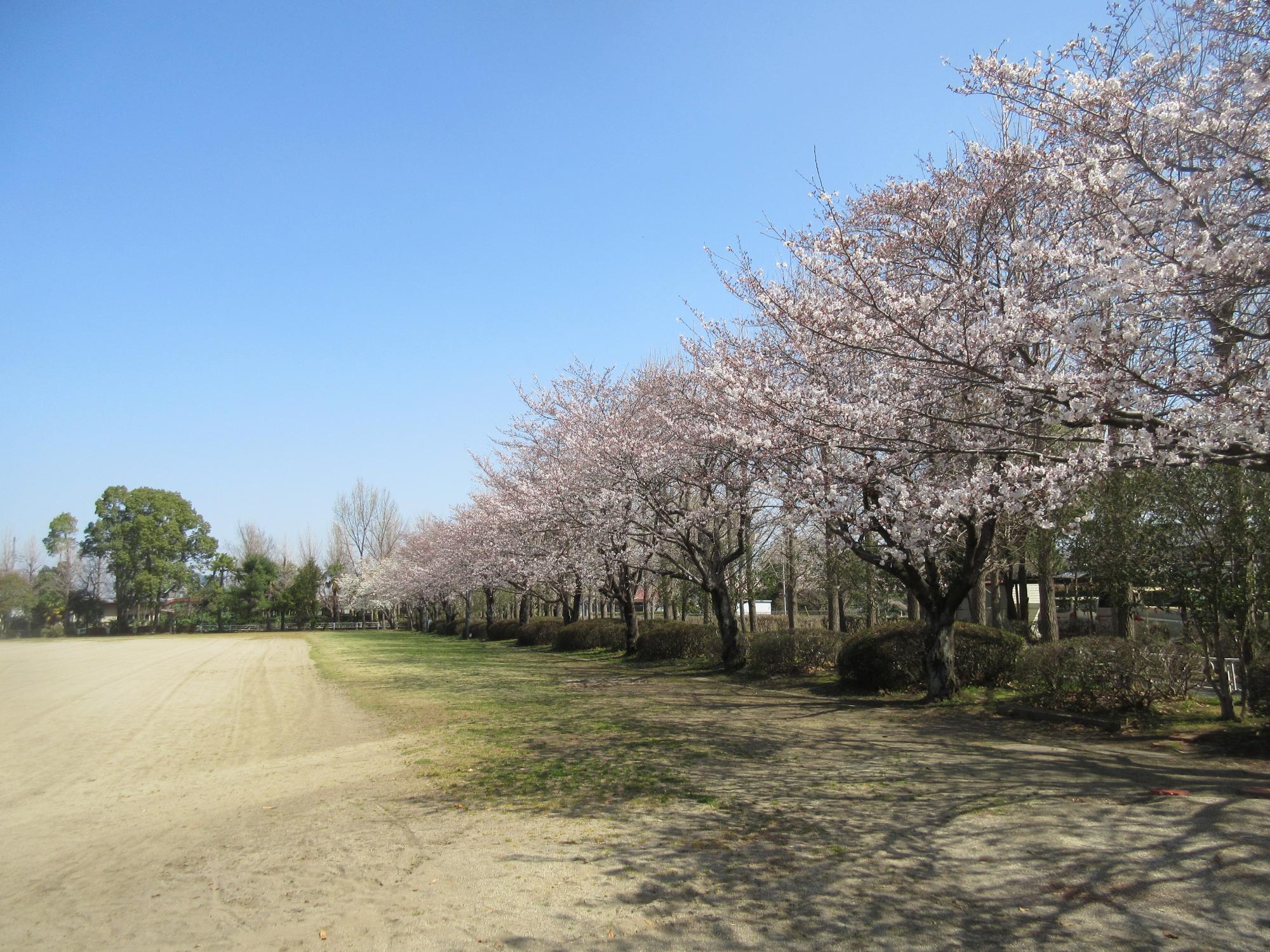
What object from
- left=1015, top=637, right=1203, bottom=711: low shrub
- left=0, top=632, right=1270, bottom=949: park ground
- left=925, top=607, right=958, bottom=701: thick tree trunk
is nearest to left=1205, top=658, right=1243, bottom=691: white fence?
left=1015, top=637, right=1203, bottom=711: low shrub

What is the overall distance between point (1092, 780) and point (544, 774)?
5.03 metres

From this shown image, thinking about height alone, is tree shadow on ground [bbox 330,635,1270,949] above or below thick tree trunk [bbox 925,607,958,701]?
below

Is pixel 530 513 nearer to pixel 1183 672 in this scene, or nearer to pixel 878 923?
pixel 1183 672

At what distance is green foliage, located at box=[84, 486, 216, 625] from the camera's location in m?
73.0

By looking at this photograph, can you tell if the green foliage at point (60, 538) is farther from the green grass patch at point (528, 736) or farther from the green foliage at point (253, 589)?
the green grass patch at point (528, 736)

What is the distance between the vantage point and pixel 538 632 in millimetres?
36469

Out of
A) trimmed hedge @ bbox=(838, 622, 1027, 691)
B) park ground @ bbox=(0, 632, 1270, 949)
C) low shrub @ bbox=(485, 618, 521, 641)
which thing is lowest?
low shrub @ bbox=(485, 618, 521, 641)

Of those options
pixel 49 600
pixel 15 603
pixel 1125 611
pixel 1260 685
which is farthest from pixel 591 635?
pixel 49 600

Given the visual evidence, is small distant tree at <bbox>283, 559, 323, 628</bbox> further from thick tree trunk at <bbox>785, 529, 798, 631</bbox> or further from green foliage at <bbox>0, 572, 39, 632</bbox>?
thick tree trunk at <bbox>785, 529, 798, 631</bbox>

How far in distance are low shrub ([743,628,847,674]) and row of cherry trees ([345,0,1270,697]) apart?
1675 mm

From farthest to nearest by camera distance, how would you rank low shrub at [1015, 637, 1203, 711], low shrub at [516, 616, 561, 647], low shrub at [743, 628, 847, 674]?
low shrub at [516, 616, 561, 647], low shrub at [743, 628, 847, 674], low shrub at [1015, 637, 1203, 711]

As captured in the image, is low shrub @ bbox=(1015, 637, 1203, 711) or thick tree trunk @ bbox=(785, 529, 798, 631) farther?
thick tree trunk @ bbox=(785, 529, 798, 631)

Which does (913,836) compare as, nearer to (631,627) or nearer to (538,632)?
(631,627)

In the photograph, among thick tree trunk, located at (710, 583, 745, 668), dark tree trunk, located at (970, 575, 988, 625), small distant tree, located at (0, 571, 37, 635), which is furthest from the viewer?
small distant tree, located at (0, 571, 37, 635)
